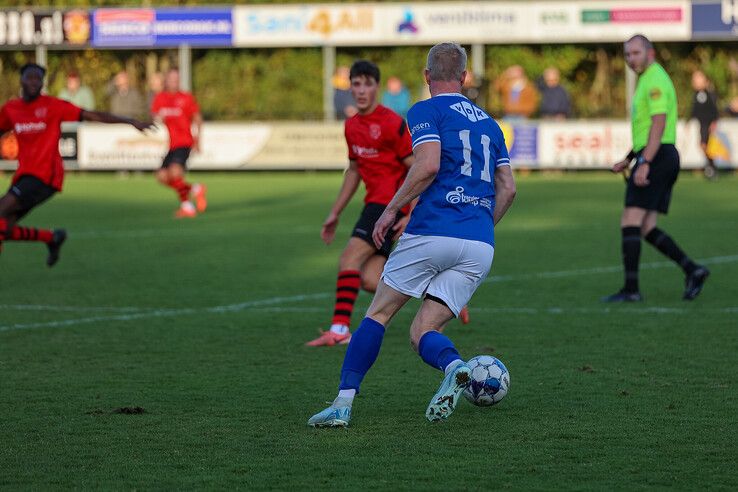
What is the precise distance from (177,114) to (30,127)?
8.01 m

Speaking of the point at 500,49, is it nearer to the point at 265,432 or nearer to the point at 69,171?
the point at 69,171

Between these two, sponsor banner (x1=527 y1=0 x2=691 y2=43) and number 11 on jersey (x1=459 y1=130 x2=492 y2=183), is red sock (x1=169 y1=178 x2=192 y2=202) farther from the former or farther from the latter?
number 11 on jersey (x1=459 y1=130 x2=492 y2=183)

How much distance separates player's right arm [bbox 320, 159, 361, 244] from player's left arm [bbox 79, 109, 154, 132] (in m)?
2.64

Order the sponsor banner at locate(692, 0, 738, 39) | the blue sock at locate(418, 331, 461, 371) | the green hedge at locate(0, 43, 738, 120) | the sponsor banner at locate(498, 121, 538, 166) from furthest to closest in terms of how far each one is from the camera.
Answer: the green hedge at locate(0, 43, 738, 120) < the sponsor banner at locate(692, 0, 738, 39) < the sponsor banner at locate(498, 121, 538, 166) < the blue sock at locate(418, 331, 461, 371)

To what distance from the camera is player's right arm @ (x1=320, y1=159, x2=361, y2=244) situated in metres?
8.94

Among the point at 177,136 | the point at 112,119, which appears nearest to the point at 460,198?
the point at 112,119

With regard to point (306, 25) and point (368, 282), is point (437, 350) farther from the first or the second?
point (306, 25)

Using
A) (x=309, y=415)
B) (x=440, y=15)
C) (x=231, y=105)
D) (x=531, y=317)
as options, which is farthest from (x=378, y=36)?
(x=309, y=415)

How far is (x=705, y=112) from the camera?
26.8m

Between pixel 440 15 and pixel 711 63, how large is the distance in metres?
6.68

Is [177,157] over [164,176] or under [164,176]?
over

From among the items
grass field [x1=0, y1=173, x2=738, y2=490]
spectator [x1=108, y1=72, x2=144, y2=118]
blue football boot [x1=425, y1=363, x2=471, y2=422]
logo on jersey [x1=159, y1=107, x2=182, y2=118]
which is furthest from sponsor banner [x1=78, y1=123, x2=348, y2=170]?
blue football boot [x1=425, y1=363, x2=471, y2=422]

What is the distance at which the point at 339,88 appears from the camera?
29094mm

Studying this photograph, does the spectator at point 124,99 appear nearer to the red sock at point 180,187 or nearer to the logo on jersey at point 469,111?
the red sock at point 180,187
